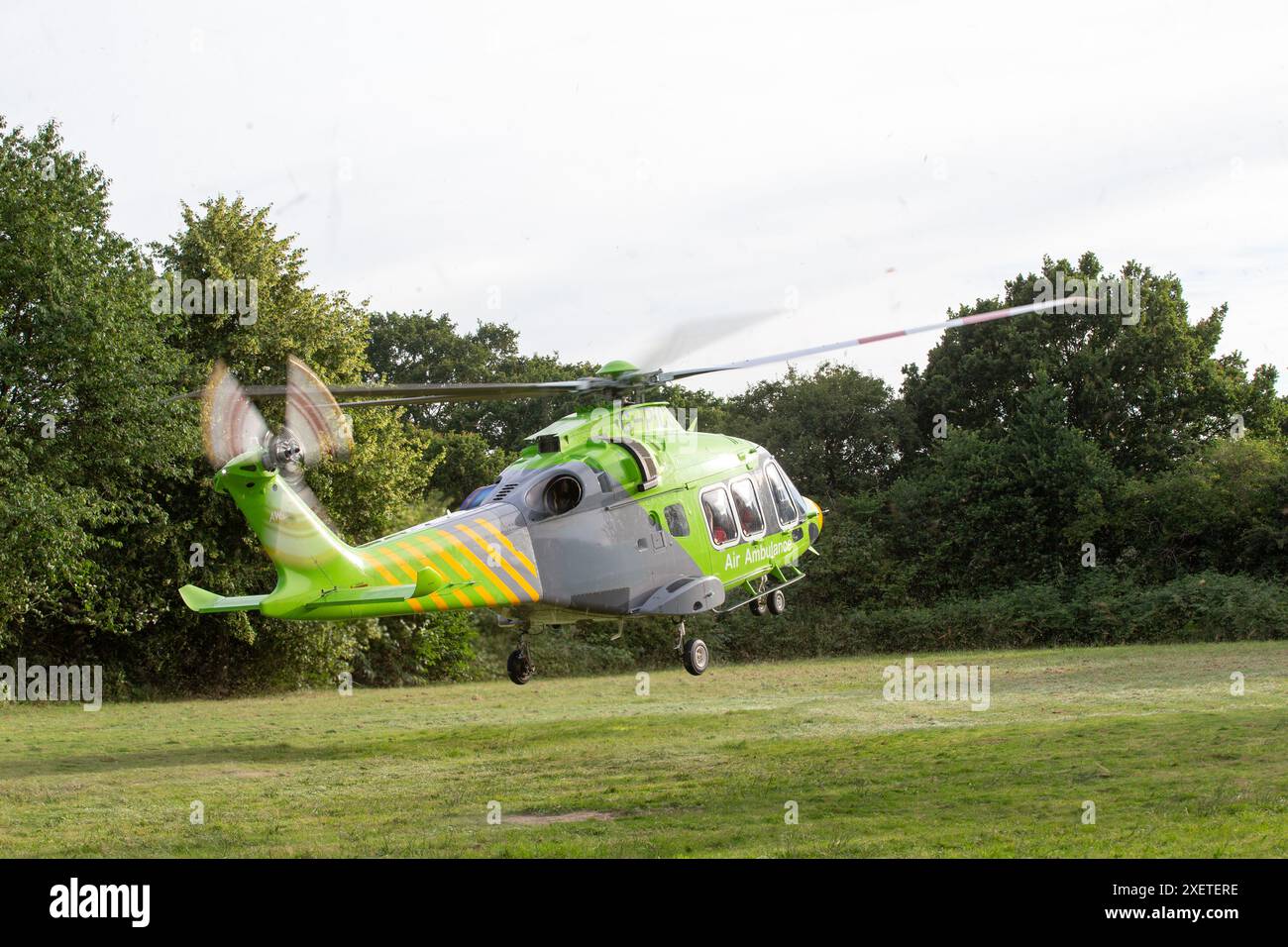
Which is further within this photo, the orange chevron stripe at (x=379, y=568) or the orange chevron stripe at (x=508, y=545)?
the orange chevron stripe at (x=508, y=545)

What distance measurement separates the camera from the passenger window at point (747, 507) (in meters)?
20.9

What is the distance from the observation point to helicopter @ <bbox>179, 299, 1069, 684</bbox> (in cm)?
1573

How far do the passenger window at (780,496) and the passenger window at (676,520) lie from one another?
8.37 ft

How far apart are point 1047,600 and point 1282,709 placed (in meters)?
21.3

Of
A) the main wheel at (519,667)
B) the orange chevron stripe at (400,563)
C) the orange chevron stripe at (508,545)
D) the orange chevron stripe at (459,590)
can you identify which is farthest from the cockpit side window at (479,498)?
the main wheel at (519,667)

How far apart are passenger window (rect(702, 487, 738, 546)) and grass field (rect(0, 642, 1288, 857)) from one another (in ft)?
11.7

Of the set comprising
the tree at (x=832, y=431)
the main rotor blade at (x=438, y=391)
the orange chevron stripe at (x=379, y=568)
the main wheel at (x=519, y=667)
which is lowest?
the main wheel at (x=519, y=667)

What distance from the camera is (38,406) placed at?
1129 inches

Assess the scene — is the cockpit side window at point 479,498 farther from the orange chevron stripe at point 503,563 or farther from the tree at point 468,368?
the tree at point 468,368

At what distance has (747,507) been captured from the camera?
2106 centimetres

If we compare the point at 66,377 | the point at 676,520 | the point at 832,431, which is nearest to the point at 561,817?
the point at 676,520

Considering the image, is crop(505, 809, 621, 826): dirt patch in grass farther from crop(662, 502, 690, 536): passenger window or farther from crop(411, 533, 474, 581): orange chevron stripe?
crop(662, 502, 690, 536): passenger window

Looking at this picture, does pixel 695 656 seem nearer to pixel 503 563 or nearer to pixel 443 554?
pixel 503 563
